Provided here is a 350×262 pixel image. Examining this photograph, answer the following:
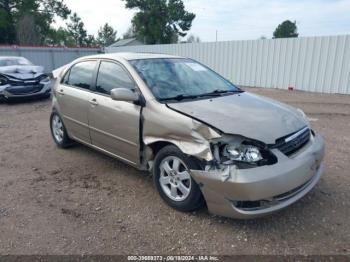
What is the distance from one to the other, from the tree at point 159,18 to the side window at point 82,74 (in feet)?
108

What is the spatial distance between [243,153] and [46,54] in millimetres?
20737

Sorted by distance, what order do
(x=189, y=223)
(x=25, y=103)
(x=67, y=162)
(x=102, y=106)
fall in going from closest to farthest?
(x=189, y=223) → (x=102, y=106) → (x=67, y=162) → (x=25, y=103)

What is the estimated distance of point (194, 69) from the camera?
4305mm

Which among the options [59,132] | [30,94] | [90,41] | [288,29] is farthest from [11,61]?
[90,41]

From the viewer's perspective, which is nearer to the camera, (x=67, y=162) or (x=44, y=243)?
(x=44, y=243)

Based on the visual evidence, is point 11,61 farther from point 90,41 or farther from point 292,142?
point 90,41

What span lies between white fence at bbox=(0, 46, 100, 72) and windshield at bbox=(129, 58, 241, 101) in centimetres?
1744

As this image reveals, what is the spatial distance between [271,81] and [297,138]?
9742mm

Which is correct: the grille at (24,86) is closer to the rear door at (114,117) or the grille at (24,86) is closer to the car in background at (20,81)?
the car in background at (20,81)

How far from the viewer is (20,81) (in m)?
9.94

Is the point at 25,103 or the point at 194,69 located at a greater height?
the point at 194,69

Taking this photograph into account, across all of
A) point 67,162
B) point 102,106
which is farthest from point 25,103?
point 102,106

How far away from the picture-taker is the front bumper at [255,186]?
2.64m

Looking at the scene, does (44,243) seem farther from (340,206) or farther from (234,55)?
(234,55)
